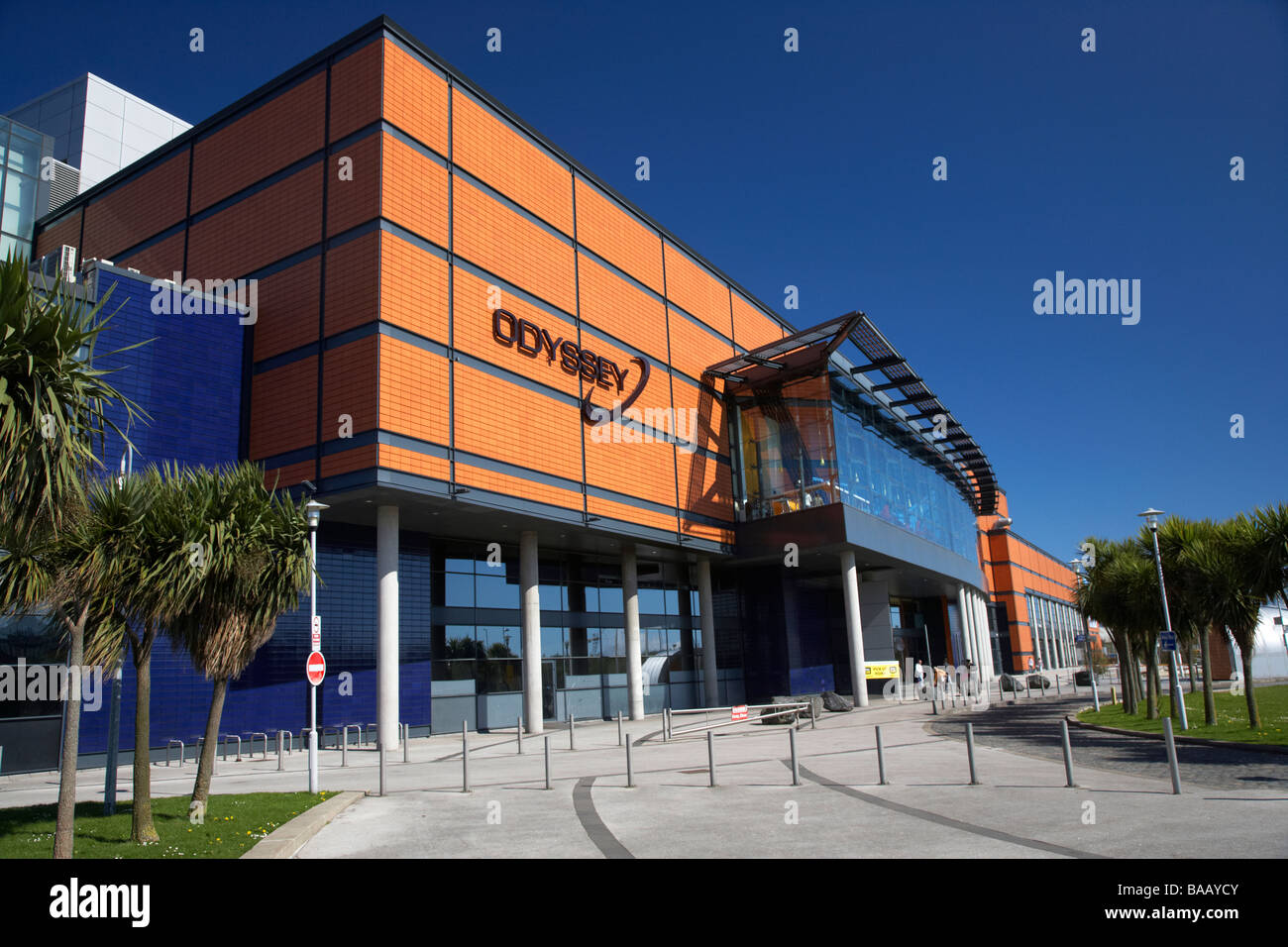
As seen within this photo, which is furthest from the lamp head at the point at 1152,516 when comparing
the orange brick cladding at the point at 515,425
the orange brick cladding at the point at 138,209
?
the orange brick cladding at the point at 138,209

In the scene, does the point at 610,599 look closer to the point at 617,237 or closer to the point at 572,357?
the point at 572,357

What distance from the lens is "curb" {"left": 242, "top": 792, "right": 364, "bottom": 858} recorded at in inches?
357

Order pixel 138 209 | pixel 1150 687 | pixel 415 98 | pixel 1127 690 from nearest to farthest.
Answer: pixel 1150 687 → pixel 415 98 → pixel 1127 690 → pixel 138 209

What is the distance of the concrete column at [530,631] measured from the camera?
30.5 metres

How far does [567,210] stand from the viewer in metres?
34.3

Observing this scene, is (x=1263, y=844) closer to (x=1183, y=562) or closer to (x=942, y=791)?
(x=942, y=791)

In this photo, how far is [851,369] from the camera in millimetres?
39625

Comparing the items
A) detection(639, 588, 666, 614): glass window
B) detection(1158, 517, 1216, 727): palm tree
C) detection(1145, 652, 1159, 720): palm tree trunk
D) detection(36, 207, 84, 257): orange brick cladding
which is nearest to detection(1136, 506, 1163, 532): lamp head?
detection(1158, 517, 1216, 727): palm tree

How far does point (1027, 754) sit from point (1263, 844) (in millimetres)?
9709

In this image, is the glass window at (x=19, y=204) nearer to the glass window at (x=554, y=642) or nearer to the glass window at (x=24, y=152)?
the glass window at (x=24, y=152)

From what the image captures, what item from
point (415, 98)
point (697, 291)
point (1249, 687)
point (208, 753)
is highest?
point (415, 98)

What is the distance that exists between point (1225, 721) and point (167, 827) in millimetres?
24571

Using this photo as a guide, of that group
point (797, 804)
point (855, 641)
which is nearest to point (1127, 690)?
point (855, 641)

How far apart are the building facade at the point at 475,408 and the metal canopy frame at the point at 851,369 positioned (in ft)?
0.60
